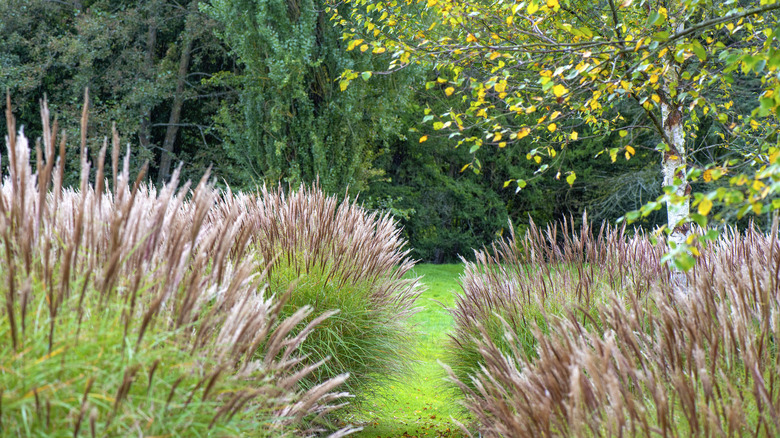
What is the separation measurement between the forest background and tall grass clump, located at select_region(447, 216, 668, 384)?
138 inches

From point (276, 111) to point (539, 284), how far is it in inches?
275

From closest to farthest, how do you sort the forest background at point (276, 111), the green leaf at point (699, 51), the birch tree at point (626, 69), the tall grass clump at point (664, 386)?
the tall grass clump at point (664, 386) → the birch tree at point (626, 69) → the green leaf at point (699, 51) → the forest background at point (276, 111)

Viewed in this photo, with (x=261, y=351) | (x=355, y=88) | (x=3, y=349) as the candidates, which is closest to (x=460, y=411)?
(x=261, y=351)

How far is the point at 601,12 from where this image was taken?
16.4ft

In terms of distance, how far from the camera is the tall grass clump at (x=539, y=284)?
347cm

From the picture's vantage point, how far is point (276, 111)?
9711mm

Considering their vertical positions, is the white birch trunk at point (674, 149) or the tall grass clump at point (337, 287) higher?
the white birch trunk at point (674, 149)

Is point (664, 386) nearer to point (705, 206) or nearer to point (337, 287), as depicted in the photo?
point (705, 206)

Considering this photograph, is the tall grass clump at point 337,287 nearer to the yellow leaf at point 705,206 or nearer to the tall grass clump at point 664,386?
the tall grass clump at point 664,386

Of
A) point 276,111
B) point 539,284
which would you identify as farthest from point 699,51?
point 276,111

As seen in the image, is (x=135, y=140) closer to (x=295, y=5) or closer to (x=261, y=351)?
(x=295, y=5)

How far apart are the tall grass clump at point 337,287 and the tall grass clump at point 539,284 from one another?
0.46m

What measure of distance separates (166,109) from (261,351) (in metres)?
12.5

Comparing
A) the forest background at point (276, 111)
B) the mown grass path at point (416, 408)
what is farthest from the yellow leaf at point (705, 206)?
the forest background at point (276, 111)
